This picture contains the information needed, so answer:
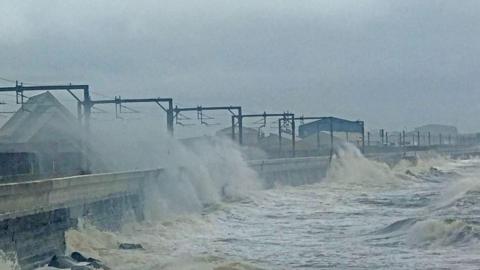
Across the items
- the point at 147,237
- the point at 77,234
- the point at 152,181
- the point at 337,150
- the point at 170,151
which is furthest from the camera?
the point at 337,150

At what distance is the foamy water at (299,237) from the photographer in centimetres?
1870

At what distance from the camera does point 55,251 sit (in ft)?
60.8

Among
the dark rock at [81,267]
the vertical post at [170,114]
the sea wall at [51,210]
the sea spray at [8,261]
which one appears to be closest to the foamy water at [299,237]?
the sea wall at [51,210]

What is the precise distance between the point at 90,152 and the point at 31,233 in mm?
18532

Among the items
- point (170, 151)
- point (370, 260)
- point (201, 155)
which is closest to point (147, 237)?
point (370, 260)

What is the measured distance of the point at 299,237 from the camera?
24.5m

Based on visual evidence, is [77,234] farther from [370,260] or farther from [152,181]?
[152,181]

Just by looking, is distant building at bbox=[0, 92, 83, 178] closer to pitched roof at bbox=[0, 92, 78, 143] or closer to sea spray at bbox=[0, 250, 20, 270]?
pitched roof at bbox=[0, 92, 78, 143]

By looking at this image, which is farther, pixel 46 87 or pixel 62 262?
pixel 46 87

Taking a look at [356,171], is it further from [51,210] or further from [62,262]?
[62,262]

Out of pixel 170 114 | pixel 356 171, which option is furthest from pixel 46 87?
pixel 356 171

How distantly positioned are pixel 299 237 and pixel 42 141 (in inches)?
863

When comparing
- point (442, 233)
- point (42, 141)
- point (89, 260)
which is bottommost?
point (442, 233)

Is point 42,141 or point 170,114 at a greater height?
point 170,114
